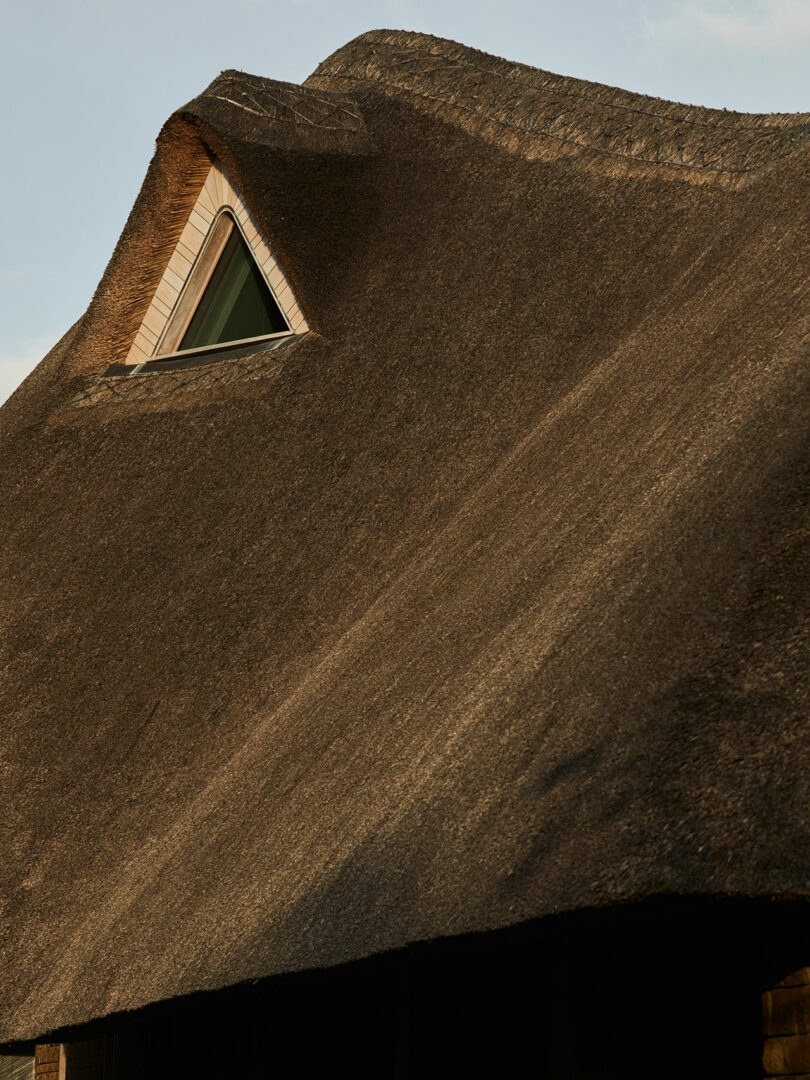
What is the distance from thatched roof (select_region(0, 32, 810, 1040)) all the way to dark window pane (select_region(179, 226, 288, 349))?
0.46 meters

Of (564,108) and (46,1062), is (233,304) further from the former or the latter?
(46,1062)

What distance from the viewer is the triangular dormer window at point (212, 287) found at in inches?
373

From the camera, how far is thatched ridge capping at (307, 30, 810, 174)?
7625 millimetres

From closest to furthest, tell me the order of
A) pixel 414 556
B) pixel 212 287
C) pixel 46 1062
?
pixel 414 556 → pixel 46 1062 → pixel 212 287

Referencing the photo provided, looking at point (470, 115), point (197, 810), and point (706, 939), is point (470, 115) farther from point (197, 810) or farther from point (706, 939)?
point (706, 939)

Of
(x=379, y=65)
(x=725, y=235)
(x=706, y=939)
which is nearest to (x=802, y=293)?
(x=725, y=235)

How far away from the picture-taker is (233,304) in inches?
382

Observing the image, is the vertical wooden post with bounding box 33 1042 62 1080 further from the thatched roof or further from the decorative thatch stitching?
the decorative thatch stitching

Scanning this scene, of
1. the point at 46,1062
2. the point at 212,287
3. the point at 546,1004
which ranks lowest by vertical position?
the point at 546,1004

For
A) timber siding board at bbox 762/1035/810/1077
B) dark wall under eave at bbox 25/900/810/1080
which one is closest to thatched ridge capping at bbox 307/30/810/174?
dark wall under eave at bbox 25/900/810/1080

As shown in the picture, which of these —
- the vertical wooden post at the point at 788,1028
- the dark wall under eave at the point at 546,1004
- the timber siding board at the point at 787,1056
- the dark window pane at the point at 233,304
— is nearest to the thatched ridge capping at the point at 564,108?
the dark window pane at the point at 233,304

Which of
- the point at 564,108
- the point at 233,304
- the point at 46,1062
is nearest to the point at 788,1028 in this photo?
the point at 46,1062

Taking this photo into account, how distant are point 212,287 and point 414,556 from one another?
15.0ft

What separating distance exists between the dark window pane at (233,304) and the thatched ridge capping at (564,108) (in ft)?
5.94
